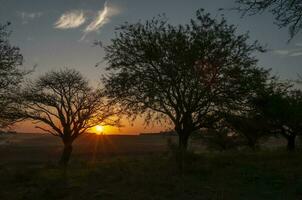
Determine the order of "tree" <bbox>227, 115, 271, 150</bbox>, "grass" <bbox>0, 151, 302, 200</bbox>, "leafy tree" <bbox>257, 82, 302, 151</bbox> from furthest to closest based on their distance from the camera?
"leafy tree" <bbox>257, 82, 302, 151</bbox>, "tree" <bbox>227, 115, 271, 150</bbox>, "grass" <bbox>0, 151, 302, 200</bbox>

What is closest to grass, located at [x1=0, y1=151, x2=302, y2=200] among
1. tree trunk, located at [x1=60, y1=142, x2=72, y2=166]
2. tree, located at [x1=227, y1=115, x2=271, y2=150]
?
tree, located at [x1=227, y1=115, x2=271, y2=150]

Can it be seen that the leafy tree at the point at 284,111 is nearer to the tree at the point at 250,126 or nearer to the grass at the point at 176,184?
the tree at the point at 250,126

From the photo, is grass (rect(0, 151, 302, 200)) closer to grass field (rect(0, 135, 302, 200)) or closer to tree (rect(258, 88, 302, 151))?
grass field (rect(0, 135, 302, 200))

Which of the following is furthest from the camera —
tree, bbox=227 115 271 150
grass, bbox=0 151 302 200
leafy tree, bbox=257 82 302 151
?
leafy tree, bbox=257 82 302 151

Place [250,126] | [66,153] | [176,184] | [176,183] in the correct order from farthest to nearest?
[66,153] < [250,126] < [176,183] < [176,184]

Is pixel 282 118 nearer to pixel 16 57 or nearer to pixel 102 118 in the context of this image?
pixel 102 118

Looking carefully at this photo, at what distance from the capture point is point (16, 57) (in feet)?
74.7

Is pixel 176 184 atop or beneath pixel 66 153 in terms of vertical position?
beneath

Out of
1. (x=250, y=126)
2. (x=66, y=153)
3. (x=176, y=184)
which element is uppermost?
(x=250, y=126)

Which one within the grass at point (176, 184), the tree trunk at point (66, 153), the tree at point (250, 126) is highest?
the tree at point (250, 126)

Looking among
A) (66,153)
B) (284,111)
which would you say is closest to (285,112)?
(284,111)

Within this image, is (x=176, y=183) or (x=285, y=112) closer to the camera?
(x=176, y=183)

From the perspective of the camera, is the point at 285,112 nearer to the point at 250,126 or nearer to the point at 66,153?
the point at 250,126

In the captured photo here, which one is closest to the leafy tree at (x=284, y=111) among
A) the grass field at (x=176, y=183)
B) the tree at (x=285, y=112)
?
the tree at (x=285, y=112)
